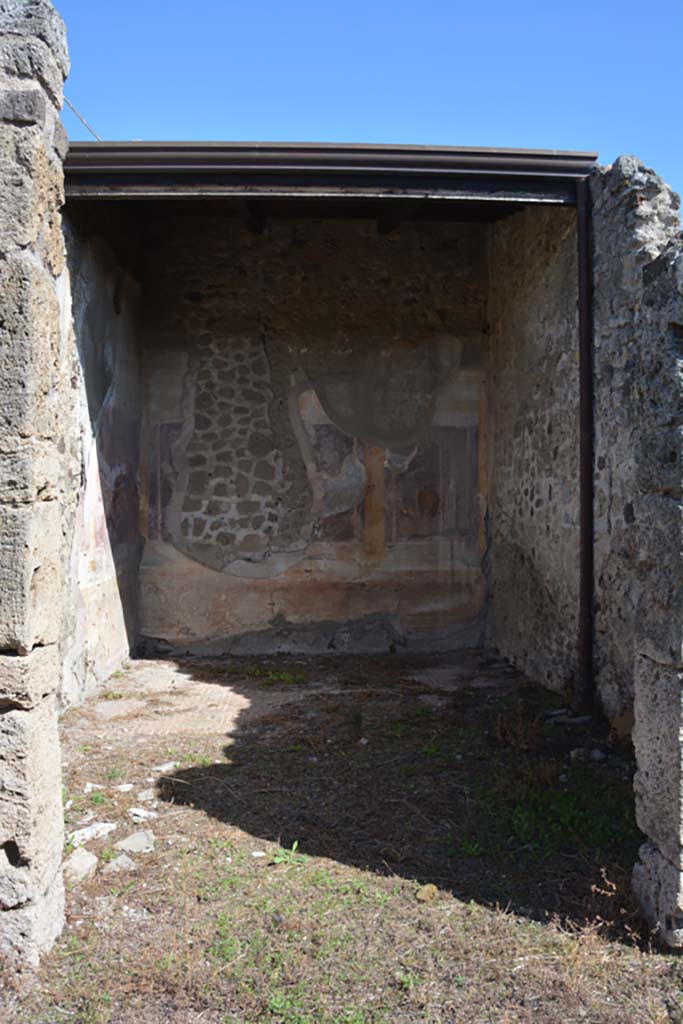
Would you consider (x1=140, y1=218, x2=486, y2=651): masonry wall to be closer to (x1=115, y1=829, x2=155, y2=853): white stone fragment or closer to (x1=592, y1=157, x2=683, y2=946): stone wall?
(x1=115, y1=829, x2=155, y2=853): white stone fragment

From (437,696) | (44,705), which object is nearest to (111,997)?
(44,705)

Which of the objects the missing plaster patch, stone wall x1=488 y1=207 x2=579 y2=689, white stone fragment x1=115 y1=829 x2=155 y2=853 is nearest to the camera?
the missing plaster patch

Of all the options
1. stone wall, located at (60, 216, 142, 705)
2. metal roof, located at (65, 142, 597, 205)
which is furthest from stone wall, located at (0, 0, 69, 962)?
stone wall, located at (60, 216, 142, 705)

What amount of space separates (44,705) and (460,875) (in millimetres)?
1824

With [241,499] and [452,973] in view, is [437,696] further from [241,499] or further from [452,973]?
[452,973]

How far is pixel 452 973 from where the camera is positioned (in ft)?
8.80

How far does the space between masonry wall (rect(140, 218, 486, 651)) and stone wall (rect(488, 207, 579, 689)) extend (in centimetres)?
43

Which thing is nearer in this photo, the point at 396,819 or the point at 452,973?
the point at 452,973

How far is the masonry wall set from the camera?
784cm

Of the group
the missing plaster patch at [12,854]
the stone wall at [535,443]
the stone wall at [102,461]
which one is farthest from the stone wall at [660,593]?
the stone wall at [102,461]

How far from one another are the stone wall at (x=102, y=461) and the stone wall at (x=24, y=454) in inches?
122

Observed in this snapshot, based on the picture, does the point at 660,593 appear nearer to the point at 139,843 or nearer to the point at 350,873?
the point at 350,873

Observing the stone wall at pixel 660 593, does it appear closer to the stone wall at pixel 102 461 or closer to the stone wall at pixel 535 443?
the stone wall at pixel 535 443

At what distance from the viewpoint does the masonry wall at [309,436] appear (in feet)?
25.7
